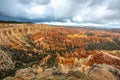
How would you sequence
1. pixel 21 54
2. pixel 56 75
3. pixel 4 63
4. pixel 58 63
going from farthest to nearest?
pixel 21 54, pixel 58 63, pixel 4 63, pixel 56 75

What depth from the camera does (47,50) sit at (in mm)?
94688

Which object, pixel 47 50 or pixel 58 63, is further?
pixel 47 50

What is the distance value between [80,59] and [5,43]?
37.8 metres

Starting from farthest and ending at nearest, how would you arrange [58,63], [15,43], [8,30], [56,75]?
[8,30], [15,43], [58,63], [56,75]

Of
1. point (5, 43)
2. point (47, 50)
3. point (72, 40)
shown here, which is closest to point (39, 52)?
point (47, 50)

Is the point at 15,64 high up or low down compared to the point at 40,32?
down

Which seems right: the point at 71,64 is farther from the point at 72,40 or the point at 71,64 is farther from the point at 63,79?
the point at 72,40

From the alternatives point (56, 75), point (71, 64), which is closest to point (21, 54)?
point (71, 64)

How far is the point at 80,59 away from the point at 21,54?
1106 inches

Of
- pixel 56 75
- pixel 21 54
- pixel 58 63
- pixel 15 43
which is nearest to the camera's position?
pixel 56 75

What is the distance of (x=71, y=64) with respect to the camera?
7212 cm

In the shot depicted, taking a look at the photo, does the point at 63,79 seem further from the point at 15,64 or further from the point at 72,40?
the point at 72,40

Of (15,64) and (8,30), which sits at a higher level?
(8,30)

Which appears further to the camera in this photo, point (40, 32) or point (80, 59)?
point (40, 32)
